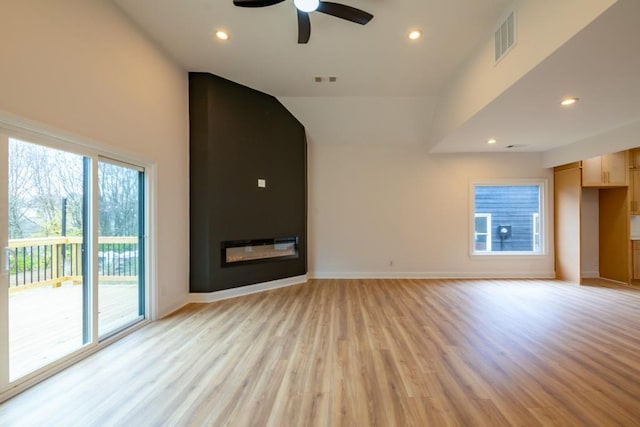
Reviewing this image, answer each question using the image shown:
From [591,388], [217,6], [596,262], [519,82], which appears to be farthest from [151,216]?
[596,262]

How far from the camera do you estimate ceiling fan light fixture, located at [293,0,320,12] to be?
2.34 m

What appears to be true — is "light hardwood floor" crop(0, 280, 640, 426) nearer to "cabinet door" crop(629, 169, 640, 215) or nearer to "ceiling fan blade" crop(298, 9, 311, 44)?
"cabinet door" crop(629, 169, 640, 215)

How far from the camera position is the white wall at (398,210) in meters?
5.71

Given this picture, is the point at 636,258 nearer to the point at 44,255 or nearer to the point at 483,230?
the point at 483,230

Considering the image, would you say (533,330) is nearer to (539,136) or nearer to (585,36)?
(585,36)

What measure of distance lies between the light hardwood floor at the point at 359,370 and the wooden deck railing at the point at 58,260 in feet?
2.42

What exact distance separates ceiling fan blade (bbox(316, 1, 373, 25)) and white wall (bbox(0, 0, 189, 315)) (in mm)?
2019

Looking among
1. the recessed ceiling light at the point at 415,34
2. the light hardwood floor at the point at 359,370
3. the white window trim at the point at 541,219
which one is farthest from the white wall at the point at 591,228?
the recessed ceiling light at the point at 415,34

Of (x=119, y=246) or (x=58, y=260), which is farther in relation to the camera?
(x=119, y=246)

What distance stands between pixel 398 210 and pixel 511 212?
2.34m

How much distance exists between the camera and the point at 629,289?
15.5 ft

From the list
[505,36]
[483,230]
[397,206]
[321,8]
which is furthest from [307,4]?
[483,230]

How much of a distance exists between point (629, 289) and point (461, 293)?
2.95 m

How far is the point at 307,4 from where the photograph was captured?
2357mm
